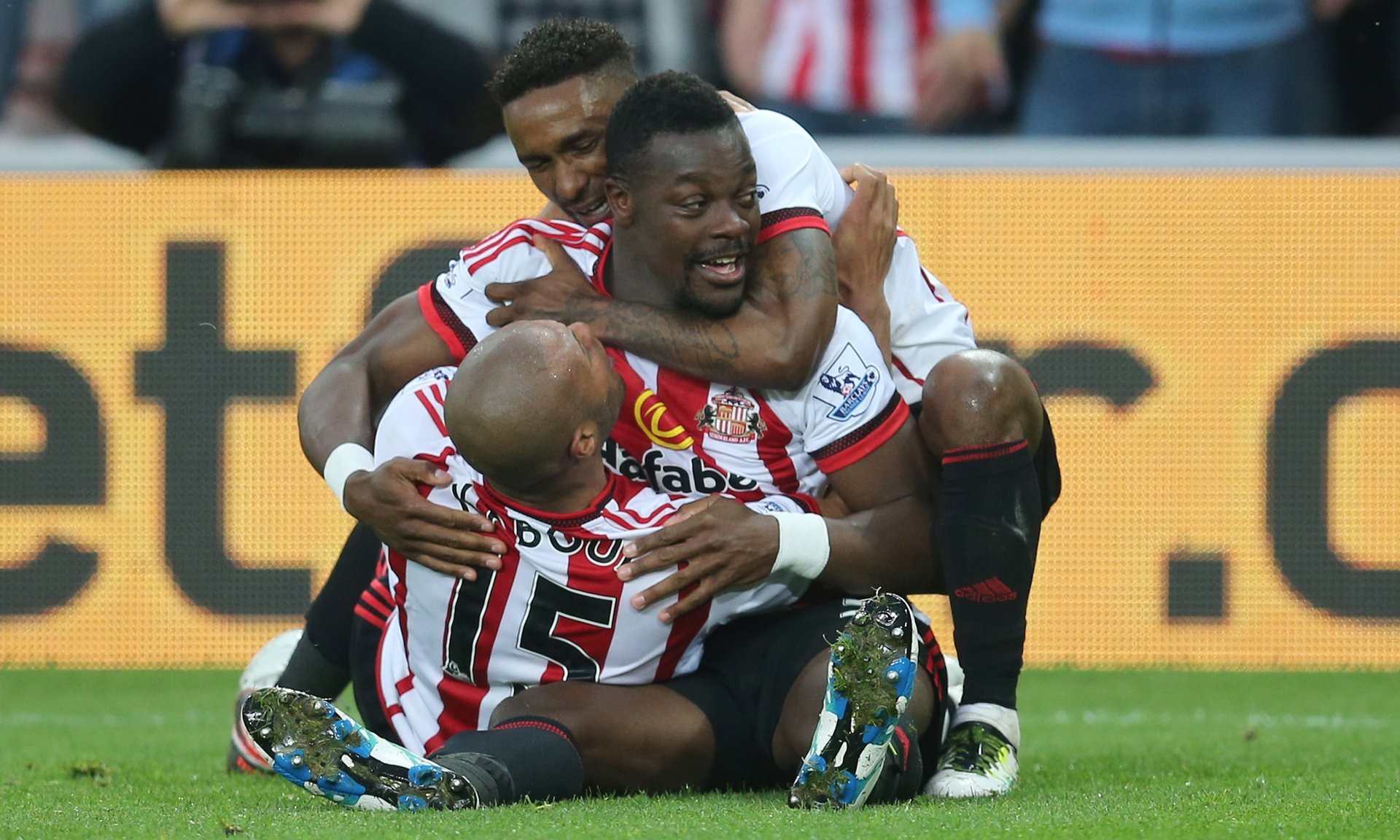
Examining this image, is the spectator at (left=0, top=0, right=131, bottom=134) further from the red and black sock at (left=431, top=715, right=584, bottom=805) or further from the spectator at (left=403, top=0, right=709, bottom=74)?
the red and black sock at (left=431, top=715, right=584, bottom=805)

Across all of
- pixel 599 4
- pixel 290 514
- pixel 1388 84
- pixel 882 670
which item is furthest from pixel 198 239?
pixel 1388 84

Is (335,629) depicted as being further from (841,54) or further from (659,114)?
(841,54)

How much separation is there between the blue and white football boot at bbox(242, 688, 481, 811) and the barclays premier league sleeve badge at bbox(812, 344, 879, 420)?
1.10 meters

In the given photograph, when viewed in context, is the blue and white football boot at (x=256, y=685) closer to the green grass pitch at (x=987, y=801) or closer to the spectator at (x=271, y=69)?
the green grass pitch at (x=987, y=801)

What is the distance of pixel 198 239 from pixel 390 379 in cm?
267

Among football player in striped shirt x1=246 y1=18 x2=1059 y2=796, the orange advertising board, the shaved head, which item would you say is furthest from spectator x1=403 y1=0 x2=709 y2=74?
the shaved head

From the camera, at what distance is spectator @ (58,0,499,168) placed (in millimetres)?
6898

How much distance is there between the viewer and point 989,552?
3406 mm

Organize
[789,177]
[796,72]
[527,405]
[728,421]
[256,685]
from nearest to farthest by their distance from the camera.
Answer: [527,405]
[728,421]
[789,177]
[256,685]
[796,72]

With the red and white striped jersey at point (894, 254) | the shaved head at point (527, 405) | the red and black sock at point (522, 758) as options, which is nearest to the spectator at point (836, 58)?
the red and white striped jersey at point (894, 254)

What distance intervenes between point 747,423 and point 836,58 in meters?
4.02

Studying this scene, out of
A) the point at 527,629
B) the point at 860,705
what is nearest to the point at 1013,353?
the point at 527,629

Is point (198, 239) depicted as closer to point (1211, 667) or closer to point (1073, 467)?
point (1073, 467)

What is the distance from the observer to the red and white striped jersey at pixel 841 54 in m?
7.19
